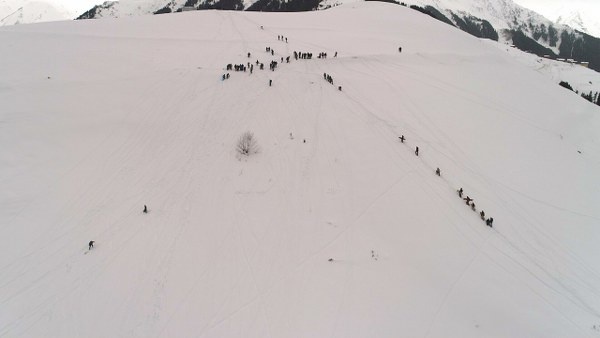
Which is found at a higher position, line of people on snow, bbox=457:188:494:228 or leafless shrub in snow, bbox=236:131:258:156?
leafless shrub in snow, bbox=236:131:258:156

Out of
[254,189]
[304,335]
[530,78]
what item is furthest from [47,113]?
[530,78]

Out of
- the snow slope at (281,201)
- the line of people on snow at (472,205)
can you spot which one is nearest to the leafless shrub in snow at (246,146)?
the snow slope at (281,201)

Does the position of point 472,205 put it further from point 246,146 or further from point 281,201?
point 246,146

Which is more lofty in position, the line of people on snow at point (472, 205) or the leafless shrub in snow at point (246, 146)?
the leafless shrub in snow at point (246, 146)

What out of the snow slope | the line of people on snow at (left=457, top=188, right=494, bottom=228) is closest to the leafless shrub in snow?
the snow slope

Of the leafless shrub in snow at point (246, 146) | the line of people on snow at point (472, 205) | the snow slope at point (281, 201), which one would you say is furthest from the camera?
the leafless shrub in snow at point (246, 146)

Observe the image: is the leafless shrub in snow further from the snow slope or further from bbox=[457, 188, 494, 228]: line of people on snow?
bbox=[457, 188, 494, 228]: line of people on snow

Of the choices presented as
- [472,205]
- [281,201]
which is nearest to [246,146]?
[281,201]

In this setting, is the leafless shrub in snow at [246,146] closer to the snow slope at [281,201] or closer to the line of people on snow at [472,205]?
the snow slope at [281,201]

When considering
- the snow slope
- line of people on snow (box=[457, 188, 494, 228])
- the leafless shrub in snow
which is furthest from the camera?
the leafless shrub in snow

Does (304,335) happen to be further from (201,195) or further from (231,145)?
(231,145)
